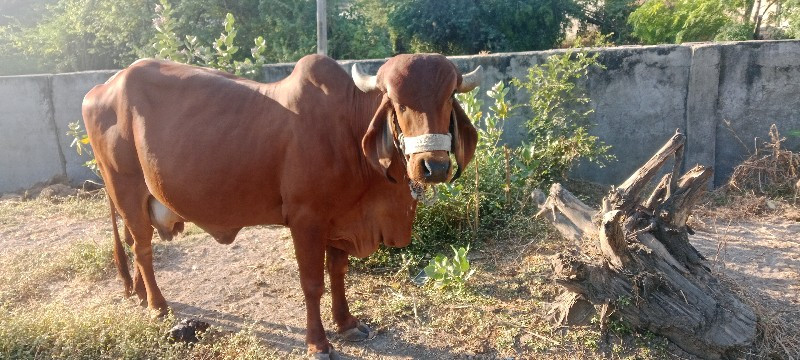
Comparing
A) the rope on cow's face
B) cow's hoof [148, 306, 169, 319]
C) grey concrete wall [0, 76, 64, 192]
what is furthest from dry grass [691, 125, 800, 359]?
grey concrete wall [0, 76, 64, 192]

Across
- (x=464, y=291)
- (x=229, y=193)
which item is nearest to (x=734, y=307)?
(x=464, y=291)

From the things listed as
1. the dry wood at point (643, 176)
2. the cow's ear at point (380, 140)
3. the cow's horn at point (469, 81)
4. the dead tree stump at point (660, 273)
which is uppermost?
the cow's horn at point (469, 81)

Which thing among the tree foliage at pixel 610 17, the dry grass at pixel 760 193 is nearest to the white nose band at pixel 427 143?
the dry grass at pixel 760 193

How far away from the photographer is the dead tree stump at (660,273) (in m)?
3.06

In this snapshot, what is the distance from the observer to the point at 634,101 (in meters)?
5.79

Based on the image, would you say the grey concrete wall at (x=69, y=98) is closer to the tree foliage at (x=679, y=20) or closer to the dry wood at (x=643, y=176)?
the dry wood at (x=643, y=176)

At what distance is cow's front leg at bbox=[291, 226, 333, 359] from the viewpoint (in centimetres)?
305

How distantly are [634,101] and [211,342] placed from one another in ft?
14.4

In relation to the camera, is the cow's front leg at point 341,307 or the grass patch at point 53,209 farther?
the grass patch at point 53,209

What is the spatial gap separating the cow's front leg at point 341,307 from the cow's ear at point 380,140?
92cm

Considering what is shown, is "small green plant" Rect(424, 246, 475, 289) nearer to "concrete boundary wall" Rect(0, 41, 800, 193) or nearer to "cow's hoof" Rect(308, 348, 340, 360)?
"cow's hoof" Rect(308, 348, 340, 360)

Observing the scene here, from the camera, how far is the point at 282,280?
4355 mm

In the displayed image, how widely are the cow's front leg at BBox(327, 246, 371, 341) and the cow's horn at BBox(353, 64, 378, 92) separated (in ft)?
3.56

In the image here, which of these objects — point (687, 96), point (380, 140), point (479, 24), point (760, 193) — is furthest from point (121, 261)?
point (479, 24)
